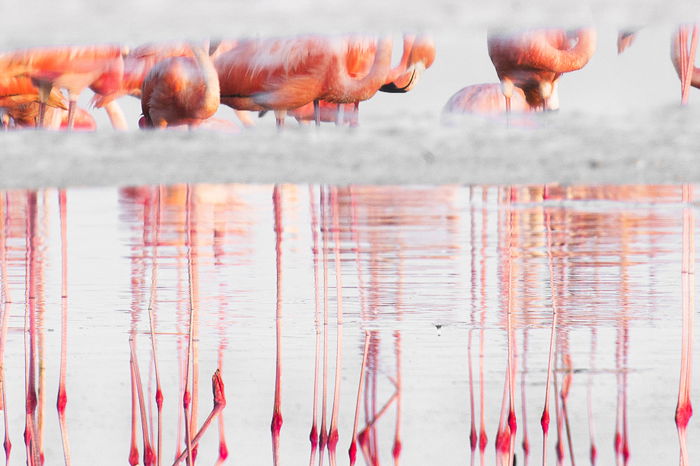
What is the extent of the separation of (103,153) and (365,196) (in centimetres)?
274

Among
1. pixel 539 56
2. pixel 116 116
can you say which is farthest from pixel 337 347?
pixel 116 116

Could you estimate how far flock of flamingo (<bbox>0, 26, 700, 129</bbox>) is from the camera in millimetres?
8344

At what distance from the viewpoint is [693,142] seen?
4.38m

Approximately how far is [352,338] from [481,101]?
28.6 ft

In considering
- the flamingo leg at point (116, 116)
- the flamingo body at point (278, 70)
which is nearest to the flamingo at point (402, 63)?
the flamingo body at point (278, 70)

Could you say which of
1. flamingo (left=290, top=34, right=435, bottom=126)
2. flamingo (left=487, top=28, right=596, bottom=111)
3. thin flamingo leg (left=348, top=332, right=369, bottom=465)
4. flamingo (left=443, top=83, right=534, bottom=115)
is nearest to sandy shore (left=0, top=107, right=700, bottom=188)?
thin flamingo leg (left=348, top=332, right=369, bottom=465)

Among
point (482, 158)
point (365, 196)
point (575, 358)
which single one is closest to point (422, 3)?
point (365, 196)

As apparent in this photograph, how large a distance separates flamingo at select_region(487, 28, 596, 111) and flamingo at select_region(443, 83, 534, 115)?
111 inches

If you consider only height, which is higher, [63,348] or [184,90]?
[184,90]

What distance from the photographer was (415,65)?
9.50 m

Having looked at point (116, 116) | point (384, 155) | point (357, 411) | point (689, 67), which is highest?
point (116, 116)

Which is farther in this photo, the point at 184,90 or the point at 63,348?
the point at 184,90

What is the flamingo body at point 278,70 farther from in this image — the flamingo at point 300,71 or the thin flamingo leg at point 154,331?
the thin flamingo leg at point 154,331

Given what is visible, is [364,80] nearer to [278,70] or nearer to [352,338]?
[278,70]
